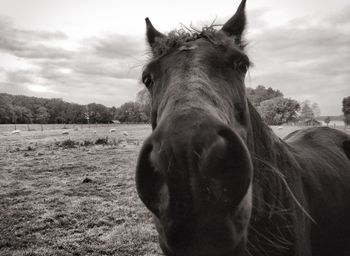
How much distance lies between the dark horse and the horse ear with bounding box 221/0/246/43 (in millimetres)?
10

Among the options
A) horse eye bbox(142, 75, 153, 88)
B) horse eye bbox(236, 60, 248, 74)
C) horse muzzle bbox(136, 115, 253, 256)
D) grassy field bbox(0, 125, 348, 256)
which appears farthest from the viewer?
grassy field bbox(0, 125, 348, 256)

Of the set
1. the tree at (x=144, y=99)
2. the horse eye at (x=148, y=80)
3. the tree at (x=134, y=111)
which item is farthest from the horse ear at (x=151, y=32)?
the tree at (x=134, y=111)

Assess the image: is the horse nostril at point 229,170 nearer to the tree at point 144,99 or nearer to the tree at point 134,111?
the tree at point 144,99

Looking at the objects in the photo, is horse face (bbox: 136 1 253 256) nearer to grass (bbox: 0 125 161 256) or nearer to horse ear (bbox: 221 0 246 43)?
horse ear (bbox: 221 0 246 43)

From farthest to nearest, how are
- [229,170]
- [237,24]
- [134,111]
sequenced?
[134,111], [237,24], [229,170]

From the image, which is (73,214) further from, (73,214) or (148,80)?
(148,80)

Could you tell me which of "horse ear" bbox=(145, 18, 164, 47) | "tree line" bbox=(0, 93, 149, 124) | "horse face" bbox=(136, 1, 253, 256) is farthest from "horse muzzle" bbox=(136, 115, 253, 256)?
"tree line" bbox=(0, 93, 149, 124)

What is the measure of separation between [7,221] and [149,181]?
7369 mm

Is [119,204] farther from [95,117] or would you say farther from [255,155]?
[95,117]

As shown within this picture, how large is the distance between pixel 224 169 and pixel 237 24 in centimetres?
208

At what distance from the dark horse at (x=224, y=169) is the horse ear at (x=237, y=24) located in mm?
10

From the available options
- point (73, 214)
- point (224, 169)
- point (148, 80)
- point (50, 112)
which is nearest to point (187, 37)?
point (148, 80)

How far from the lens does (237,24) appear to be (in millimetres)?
3285

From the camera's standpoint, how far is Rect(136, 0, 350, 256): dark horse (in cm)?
163
